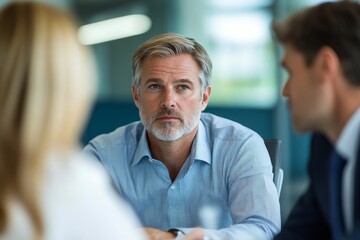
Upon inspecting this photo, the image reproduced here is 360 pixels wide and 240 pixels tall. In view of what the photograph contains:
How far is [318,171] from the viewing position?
2117 mm

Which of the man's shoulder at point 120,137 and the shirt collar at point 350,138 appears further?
the man's shoulder at point 120,137

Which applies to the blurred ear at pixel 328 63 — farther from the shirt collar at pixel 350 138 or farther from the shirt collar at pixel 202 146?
the shirt collar at pixel 202 146

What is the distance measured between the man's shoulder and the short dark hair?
3.97ft

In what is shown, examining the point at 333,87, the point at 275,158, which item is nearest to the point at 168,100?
the point at 275,158

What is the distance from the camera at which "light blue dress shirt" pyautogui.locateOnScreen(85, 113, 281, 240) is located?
2.65m

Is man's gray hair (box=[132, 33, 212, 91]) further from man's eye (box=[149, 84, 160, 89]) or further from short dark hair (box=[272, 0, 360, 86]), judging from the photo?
short dark hair (box=[272, 0, 360, 86])

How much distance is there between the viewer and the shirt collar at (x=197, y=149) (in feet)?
9.28

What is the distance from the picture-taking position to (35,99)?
49.9 inches

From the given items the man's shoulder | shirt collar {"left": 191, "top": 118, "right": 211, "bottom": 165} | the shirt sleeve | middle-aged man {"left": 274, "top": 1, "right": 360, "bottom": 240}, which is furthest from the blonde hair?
the man's shoulder

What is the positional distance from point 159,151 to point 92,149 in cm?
27

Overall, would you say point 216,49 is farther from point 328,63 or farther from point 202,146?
point 328,63

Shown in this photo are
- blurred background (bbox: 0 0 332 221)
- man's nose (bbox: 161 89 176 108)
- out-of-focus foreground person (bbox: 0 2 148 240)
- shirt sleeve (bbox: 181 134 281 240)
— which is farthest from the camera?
blurred background (bbox: 0 0 332 221)

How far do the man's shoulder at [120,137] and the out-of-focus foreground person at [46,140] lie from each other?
1621 mm

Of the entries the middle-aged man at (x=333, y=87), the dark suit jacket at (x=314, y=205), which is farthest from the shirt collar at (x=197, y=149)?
the middle-aged man at (x=333, y=87)
